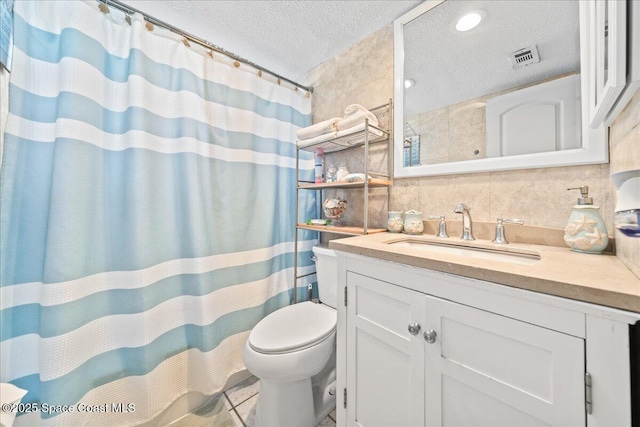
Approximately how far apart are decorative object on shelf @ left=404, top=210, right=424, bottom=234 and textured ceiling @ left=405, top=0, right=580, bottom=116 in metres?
0.56

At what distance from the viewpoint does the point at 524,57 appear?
0.93 metres

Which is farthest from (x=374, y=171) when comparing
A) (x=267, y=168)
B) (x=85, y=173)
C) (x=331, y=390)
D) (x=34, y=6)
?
(x=34, y=6)

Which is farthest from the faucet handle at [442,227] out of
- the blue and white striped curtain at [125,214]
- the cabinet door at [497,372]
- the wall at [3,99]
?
the wall at [3,99]

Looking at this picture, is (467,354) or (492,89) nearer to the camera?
(467,354)

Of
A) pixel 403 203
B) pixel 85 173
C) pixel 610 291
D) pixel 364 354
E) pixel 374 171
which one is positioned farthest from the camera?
pixel 374 171

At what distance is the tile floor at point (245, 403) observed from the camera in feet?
3.61

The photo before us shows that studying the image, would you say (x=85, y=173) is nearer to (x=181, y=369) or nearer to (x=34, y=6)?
(x=34, y=6)

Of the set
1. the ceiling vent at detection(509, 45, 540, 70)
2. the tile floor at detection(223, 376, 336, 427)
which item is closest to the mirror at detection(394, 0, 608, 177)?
the ceiling vent at detection(509, 45, 540, 70)

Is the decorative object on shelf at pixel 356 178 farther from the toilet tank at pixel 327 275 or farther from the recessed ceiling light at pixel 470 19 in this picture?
the recessed ceiling light at pixel 470 19

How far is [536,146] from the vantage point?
2.91ft

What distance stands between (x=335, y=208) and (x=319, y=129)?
50 centimetres

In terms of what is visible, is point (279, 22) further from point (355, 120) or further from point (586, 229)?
point (586, 229)

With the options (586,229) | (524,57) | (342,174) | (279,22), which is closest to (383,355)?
(586,229)

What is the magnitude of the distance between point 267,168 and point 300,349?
1.08 meters
